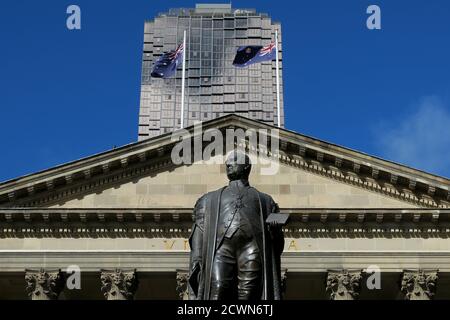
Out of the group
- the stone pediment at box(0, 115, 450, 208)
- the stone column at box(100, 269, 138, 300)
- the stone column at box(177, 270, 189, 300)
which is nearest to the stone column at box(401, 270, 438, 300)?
the stone pediment at box(0, 115, 450, 208)

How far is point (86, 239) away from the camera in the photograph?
38.4 metres

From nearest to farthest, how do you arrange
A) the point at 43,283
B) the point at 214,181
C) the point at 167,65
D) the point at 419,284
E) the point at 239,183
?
the point at 239,183, the point at 43,283, the point at 419,284, the point at 214,181, the point at 167,65

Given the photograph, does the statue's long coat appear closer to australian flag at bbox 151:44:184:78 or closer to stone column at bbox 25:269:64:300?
stone column at bbox 25:269:64:300

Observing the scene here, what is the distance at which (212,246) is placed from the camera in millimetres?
10703

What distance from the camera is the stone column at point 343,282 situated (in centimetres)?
3716

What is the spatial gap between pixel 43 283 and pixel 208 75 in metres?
64.1

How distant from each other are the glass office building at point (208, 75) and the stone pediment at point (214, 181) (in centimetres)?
5507

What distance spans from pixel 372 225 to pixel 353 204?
56.8 inches

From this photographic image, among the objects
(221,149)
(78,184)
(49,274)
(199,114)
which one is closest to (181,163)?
(221,149)

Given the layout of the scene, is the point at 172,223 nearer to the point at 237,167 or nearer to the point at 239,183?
the point at 237,167

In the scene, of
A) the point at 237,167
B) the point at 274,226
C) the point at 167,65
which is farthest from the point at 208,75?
the point at 274,226
